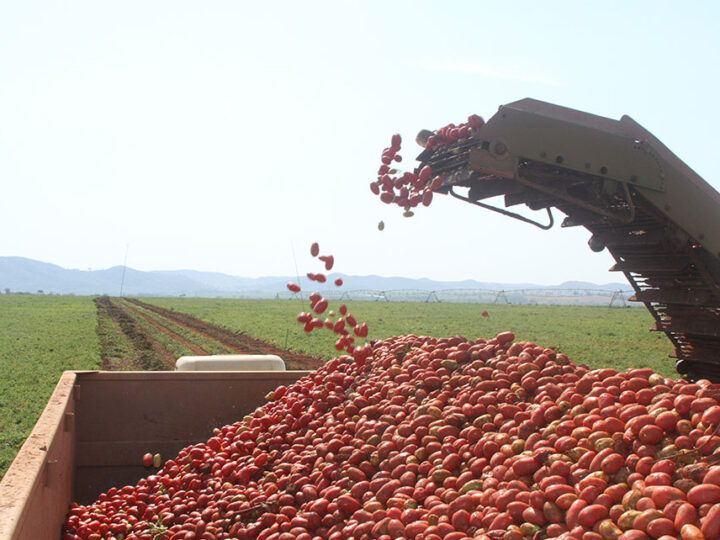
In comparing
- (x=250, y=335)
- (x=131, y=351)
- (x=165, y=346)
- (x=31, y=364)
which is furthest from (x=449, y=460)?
(x=250, y=335)

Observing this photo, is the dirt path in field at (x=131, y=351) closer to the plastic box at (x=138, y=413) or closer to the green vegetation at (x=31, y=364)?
the green vegetation at (x=31, y=364)

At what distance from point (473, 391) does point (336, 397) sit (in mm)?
1237

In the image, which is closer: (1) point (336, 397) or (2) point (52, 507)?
(2) point (52, 507)

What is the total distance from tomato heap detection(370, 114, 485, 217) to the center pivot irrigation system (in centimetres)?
7

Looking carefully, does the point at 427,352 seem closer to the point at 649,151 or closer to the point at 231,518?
the point at 231,518

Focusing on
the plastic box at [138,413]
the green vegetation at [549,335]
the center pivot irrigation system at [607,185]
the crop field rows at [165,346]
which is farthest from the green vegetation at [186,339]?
the center pivot irrigation system at [607,185]

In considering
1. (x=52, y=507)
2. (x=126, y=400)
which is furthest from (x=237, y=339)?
(x=52, y=507)

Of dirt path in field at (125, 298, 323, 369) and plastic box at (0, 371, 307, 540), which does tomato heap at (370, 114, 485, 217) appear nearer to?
plastic box at (0, 371, 307, 540)

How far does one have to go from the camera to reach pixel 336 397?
5.07 m

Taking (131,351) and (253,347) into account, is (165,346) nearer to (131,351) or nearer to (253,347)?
(131,351)

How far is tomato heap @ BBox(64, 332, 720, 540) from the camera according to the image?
2895mm

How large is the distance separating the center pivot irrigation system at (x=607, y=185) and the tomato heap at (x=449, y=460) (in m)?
1.43

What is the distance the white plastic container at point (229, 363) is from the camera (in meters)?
6.54

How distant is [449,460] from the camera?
3.65 m
